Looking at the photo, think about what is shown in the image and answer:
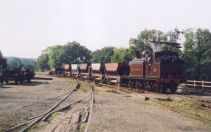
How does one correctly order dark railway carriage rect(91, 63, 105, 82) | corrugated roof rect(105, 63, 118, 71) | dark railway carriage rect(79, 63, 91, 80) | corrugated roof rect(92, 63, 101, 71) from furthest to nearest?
1. dark railway carriage rect(79, 63, 91, 80)
2. corrugated roof rect(92, 63, 101, 71)
3. dark railway carriage rect(91, 63, 105, 82)
4. corrugated roof rect(105, 63, 118, 71)

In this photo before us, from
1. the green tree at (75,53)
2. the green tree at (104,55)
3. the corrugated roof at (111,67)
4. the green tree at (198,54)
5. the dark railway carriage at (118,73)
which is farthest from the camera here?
the green tree at (75,53)

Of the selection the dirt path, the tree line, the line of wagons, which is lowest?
the dirt path

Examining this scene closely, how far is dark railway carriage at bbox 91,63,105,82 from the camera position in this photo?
47838 millimetres

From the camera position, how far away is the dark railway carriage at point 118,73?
129ft

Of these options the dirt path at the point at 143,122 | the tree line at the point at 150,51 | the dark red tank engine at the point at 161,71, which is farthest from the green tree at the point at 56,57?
the dirt path at the point at 143,122

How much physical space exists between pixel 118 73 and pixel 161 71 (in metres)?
10.7

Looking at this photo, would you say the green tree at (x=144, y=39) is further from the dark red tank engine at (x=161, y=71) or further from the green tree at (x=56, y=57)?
the green tree at (x=56, y=57)

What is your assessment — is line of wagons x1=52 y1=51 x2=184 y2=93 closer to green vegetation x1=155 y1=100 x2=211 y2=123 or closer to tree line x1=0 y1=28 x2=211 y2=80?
tree line x1=0 y1=28 x2=211 y2=80

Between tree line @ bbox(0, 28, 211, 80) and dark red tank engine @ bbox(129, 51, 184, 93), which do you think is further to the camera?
tree line @ bbox(0, 28, 211, 80)

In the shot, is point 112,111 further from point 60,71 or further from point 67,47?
point 67,47

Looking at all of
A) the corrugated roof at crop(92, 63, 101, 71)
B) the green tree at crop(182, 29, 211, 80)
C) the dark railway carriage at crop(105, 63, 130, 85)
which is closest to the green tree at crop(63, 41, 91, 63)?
the green tree at crop(182, 29, 211, 80)

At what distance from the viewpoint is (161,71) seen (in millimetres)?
30422

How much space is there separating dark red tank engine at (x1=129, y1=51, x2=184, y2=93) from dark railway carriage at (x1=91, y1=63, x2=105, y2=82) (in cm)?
1457

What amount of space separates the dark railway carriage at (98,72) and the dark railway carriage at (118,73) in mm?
3375
